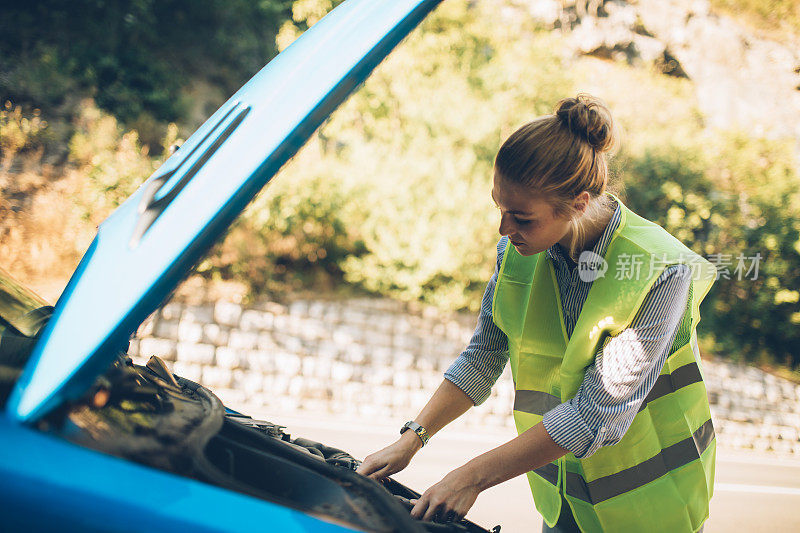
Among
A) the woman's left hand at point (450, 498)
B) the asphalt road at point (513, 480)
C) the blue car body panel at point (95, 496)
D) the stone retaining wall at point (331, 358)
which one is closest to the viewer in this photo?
the blue car body panel at point (95, 496)

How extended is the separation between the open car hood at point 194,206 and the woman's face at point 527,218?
2.02ft

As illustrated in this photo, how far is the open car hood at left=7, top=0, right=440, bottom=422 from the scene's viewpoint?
2.42 feet

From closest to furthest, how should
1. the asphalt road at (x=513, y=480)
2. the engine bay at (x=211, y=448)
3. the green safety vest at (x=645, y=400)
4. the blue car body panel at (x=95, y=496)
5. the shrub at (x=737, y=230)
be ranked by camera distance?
the blue car body panel at (x=95, y=496)
the engine bay at (x=211, y=448)
the green safety vest at (x=645, y=400)
the asphalt road at (x=513, y=480)
the shrub at (x=737, y=230)

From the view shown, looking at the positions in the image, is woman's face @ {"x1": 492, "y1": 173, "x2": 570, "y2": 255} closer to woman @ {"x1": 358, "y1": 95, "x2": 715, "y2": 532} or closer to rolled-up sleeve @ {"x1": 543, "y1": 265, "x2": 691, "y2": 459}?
woman @ {"x1": 358, "y1": 95, "x2": 715, "y2": 532}

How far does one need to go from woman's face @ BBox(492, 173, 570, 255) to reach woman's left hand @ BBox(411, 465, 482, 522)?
1.97 ft

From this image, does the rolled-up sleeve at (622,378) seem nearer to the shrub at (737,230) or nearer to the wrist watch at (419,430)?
the wrist watch at (419,430)

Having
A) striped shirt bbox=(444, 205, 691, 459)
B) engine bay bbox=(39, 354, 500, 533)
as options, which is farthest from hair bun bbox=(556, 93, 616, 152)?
engine bay bbox=(39, 354, 500, 533)

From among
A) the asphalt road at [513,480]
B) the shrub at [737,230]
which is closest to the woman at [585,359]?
the asphalt road at [513,480]

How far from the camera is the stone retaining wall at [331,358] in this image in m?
5.67

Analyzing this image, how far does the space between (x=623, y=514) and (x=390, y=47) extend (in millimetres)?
1304

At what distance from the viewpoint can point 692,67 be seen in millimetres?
15359

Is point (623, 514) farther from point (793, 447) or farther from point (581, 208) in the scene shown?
point (793, 447)

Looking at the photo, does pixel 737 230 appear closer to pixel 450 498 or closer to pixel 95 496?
pixel 450 498

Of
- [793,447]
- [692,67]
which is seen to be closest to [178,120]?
[793,447]
